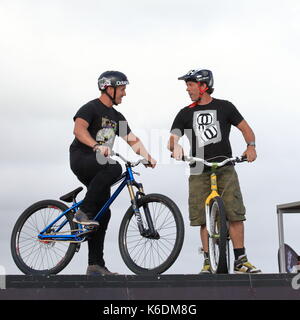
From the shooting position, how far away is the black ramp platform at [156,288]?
6.39m

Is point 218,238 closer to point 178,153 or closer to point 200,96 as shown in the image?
point 178,153

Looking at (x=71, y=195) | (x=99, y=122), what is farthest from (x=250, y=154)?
(x=71, y=195)

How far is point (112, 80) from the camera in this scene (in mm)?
8508

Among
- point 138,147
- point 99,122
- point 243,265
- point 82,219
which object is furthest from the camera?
point 138,147

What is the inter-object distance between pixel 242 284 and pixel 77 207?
9.90ft

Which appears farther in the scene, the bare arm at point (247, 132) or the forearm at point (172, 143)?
the bare arm at point (247, 132)

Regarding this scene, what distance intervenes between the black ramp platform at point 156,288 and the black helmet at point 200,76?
279 centimetres

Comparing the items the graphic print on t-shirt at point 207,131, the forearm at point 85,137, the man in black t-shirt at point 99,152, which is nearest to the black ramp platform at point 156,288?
the man in black t-shirt at point 99,152

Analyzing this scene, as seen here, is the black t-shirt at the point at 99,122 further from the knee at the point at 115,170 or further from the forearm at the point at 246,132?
the forearm at the point at 246,132

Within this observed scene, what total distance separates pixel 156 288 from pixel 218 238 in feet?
5.97

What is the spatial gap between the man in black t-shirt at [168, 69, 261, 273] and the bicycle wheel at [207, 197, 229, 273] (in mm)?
185

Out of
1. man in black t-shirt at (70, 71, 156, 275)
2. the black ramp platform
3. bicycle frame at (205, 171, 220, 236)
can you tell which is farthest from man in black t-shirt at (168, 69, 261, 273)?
the black ramp platform
